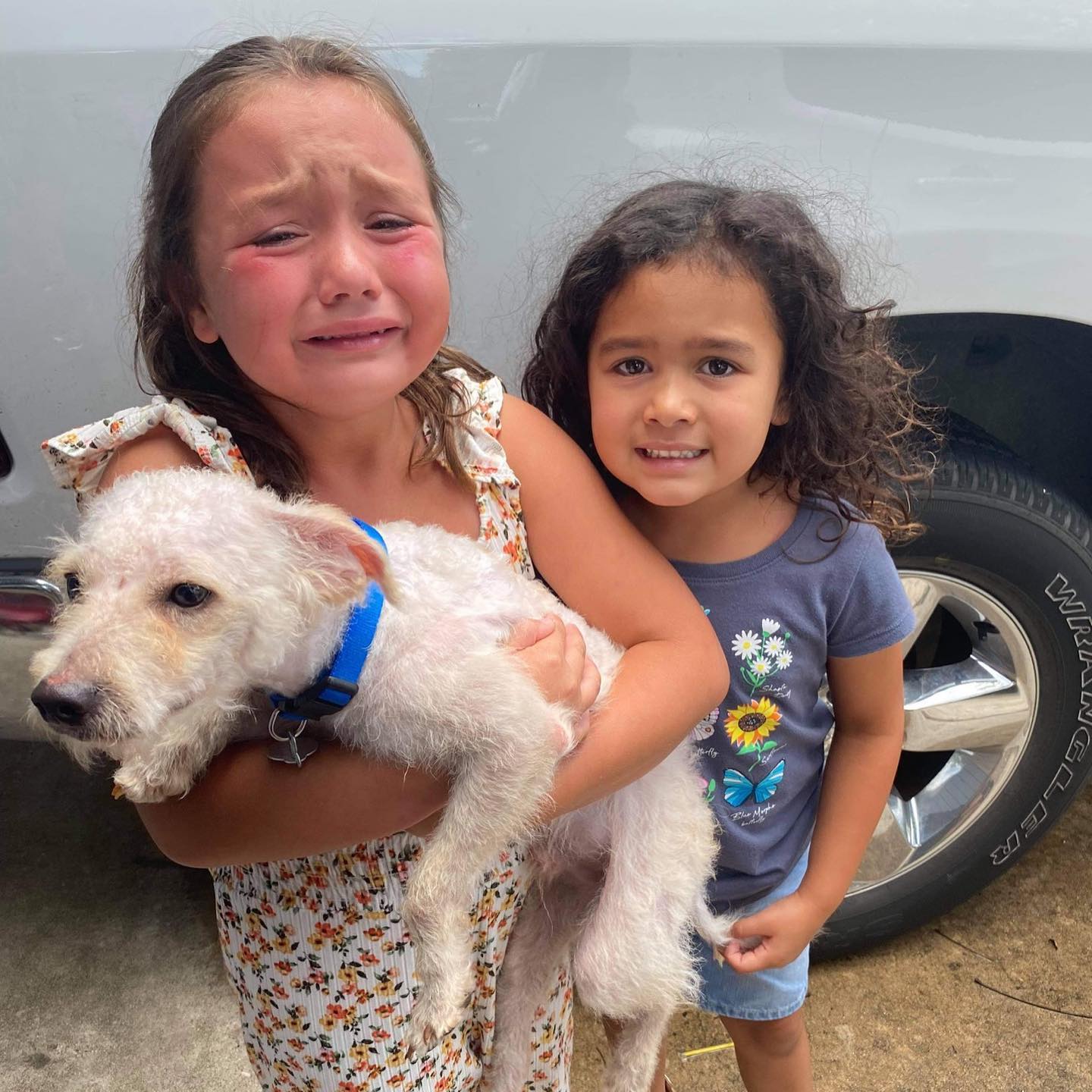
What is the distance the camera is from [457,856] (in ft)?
4.76

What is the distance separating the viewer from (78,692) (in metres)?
1.19

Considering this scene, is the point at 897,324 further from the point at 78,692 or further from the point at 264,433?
the point at 78,692

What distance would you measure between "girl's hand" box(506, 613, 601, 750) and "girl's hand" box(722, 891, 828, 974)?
677 millimetres

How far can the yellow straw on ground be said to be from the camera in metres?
2.68

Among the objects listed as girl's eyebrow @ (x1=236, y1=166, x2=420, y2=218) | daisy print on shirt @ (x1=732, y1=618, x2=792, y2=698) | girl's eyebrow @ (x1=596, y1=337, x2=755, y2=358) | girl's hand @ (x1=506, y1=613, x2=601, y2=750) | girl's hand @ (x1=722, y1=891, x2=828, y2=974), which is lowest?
girl's hand @ (x1=722, y1=891, x2=828, y2=974)

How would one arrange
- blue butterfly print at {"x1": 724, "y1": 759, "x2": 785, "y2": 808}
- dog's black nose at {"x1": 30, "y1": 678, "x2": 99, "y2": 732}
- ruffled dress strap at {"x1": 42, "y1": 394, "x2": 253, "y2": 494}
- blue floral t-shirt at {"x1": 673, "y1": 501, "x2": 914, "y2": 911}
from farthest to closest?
1. blue butterfly print at {"x1": 724, "y1": 759, "x2": 785, "y2": 808}
2. blue floral t-shirt at {"x1": 673, "y1": 501, "x2": 914, "y2": 911}
3. ruffled dress strap at {"x1": 42, "y1": 394, "x2": 253, "y2": 494}
4. dog's black nose at {"x1": 30, "y1": 678, "x2": 99, "y2": 732}

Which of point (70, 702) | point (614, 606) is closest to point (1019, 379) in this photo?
point (614, 606)

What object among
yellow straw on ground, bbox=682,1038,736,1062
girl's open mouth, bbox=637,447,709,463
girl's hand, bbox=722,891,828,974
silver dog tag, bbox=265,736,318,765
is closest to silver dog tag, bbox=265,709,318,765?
silver dog tag, bbox=265,736,318,765

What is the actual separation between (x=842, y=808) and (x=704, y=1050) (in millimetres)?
1112

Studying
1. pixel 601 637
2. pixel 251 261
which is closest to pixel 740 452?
pixel 601 637

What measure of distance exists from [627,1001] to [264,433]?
3.86ft

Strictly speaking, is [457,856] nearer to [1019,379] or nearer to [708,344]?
[708,344]

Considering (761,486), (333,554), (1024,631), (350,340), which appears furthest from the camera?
(1024,631)

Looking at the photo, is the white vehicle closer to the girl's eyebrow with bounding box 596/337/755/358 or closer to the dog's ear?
the girl's eyebrow with bounding box 596/337/755/358
